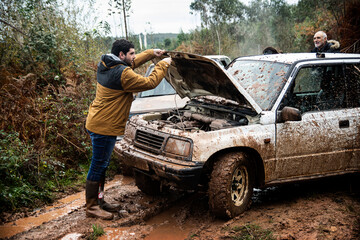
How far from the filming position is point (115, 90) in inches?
151

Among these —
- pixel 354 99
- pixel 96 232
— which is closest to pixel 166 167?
pixel 96 232

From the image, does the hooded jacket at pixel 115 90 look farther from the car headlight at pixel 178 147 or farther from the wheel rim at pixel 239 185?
the wheel rim at pixel 239 185

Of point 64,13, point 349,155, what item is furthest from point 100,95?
point 64,13

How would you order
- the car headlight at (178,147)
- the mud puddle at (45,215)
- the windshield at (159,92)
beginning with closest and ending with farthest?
1. the car headlight at (178,147)
2. the mud puddle at (45,215)
3. the windshield at (159,92)

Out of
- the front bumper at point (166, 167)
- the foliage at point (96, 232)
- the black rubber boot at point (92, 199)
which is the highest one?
the front bumper at point (166, 167)

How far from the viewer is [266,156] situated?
391 cm

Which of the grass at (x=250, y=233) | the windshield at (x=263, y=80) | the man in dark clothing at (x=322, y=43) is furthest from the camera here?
the man in dark clothing at (x=322, y=43)

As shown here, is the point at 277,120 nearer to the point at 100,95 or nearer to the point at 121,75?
the point at 121,75

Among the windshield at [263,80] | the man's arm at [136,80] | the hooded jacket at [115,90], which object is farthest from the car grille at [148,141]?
the windshield at [263,80]

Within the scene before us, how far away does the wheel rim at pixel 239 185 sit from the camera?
153 inches

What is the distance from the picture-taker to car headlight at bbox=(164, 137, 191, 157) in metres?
3.60

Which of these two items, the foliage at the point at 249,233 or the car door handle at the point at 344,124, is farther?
the car door handle at the point at 344,124

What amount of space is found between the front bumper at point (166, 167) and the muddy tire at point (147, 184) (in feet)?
1.89

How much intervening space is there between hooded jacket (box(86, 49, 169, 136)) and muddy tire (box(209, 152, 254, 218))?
1258mm
